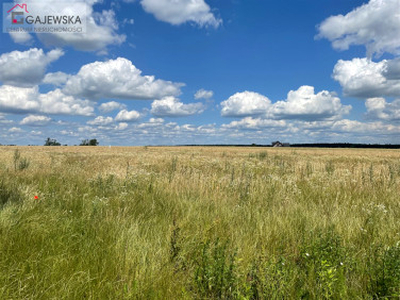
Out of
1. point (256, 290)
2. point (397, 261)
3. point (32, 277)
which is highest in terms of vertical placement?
point (397, 261)

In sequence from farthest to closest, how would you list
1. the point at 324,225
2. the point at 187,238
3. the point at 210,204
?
the point at 210,204 < the point at 324,225 < the point at 187,238

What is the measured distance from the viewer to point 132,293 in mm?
2295

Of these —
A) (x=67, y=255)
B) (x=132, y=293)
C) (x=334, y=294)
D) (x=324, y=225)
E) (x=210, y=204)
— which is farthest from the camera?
(x=210, y=204)

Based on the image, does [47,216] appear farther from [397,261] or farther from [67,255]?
[397,261]

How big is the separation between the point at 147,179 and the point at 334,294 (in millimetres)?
5887

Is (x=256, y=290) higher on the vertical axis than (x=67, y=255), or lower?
lower

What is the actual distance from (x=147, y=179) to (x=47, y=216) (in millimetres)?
3958

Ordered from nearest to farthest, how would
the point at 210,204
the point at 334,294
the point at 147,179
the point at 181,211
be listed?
the point at 334,294
the point at 181,211
the point at 210,204
the point at 147,179

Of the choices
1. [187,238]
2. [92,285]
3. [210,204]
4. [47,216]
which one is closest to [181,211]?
[210,204]

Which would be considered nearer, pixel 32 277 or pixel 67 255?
pixel 32 277

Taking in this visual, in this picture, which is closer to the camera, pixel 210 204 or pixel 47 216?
pixel 47 216

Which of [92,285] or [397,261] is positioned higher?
[397,261]

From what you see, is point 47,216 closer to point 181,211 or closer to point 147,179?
point 181,211

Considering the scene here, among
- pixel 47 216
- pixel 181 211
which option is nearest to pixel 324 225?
pixel 181 211
